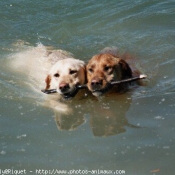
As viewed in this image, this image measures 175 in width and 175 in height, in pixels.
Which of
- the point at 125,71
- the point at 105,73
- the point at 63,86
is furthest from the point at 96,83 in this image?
the point at 125,71

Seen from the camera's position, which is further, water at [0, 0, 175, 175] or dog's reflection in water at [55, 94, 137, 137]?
dog's reflection in water at [55, 94, 137, 137]

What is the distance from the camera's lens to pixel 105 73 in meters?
6.77

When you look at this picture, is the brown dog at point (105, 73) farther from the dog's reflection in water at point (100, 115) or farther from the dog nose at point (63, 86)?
the dog nose at point (63, 86)

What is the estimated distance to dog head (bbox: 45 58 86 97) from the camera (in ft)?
21.7

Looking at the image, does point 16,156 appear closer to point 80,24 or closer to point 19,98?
point 19,98

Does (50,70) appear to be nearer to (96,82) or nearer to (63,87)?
(63,87)

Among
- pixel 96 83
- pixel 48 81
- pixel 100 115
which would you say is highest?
pixel 96 83

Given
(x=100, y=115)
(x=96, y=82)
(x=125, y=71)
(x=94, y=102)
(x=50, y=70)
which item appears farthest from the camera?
(x=50, y=70)

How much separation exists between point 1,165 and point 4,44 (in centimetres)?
544

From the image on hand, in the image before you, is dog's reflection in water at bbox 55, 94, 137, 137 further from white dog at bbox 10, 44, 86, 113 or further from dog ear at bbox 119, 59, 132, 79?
dog ear at bbox 119, 59, 132, 79

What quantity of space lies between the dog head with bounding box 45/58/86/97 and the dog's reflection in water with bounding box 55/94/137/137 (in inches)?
11.4

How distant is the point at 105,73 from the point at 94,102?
0.51 meters

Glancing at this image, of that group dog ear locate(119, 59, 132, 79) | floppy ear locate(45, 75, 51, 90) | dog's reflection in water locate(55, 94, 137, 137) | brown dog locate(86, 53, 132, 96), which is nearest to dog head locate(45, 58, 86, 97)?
floppy ear locate(45, 75, 51, 90)

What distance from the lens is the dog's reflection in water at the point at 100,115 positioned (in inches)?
227
